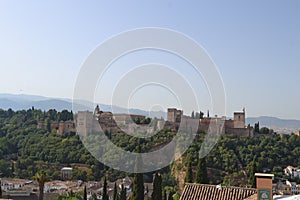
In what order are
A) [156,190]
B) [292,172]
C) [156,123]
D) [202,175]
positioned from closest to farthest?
[202,175], [156,190], [292,172], [156,123]

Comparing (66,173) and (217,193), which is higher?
(217,193)

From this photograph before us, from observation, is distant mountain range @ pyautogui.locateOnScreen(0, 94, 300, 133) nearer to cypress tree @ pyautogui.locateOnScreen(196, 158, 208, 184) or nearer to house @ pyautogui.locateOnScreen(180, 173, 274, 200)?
cypress tree @ pyautogui.locateOnScreen(196, 158, 208, 184)

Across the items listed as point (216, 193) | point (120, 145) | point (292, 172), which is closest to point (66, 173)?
point (120, 145)

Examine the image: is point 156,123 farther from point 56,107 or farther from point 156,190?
point 56,107

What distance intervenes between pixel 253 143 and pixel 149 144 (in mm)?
10143

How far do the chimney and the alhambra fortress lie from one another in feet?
54.6

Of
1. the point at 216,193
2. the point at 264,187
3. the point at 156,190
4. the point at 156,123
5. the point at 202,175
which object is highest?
the point at 156,123

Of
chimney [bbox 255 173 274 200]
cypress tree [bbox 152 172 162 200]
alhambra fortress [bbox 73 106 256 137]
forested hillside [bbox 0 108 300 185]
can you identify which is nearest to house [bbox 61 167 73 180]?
forested hillside [bbox 0 108 300 185]

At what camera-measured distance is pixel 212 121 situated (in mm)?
30531

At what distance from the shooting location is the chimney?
520cm

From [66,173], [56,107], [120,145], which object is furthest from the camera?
[56,107]

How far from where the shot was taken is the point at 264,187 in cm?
530

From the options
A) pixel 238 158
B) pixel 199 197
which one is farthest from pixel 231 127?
pixel 199 197

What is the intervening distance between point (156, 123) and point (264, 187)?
72.8 feet
